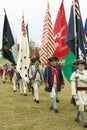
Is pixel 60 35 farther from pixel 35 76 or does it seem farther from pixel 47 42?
pixel 35 76

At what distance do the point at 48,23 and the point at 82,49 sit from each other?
3.09 meters

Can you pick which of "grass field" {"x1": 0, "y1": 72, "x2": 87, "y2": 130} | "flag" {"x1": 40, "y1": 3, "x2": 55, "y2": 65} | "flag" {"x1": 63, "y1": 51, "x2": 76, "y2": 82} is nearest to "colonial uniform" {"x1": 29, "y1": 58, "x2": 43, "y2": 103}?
"grass field" {"x1": 0, "y1": 72, "x2": 87, "y2": 130}

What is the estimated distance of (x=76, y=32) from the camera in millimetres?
11836

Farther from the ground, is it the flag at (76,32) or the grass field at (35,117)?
the flag at (76,32)

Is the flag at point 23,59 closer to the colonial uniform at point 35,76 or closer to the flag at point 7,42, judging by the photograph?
the flag at point 7,42

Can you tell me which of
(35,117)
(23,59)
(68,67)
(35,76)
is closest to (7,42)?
(23,59)

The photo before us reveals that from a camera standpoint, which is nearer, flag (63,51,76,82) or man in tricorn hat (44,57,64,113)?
man in tricorn hat (44,57,64,113)

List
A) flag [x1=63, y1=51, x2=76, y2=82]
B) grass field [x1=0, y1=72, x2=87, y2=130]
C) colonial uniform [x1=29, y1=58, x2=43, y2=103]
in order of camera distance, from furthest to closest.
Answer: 1. colonial uniform [x1=29, y1=58, x2=43, y2=103]
2. flag [x1=63, y1=51, x2=76, y2=82]
3. grass field [x1=0, y1=72, x2=87, y2=130]

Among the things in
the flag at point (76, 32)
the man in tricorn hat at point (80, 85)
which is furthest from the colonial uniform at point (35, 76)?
the man in tricorn hat at point (80, 85)

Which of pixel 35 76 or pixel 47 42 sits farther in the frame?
pixel 35 76

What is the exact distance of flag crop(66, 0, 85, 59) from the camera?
1164cm

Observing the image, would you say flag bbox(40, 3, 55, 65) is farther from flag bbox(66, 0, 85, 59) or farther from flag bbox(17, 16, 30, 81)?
flag bbox(17, 16, 30, 81)

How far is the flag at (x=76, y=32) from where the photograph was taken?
11.6 metres

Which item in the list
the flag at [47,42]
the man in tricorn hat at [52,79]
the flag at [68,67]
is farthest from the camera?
the flag at [47,42]
